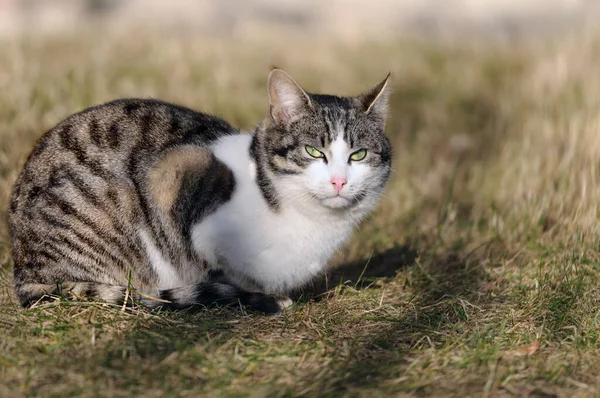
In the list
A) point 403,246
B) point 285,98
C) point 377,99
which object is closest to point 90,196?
point 285,98

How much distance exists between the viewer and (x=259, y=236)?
2.88 m

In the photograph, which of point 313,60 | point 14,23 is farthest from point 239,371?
point 14,23

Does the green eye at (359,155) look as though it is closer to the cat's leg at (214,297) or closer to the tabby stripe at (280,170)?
the tabby stripe at (280,170)

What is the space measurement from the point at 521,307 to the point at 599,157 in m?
1.62

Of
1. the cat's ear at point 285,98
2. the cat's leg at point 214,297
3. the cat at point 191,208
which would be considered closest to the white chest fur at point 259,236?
the cat at point 191,208

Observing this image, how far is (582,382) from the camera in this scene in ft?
7.88

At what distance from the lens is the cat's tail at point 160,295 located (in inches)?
110

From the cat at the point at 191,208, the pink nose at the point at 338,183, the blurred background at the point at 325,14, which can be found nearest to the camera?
the pink nose at the point at 338,183

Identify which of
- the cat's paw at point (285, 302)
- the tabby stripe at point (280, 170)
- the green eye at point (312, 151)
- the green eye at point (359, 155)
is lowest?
the cat's paw at point (285, 302)

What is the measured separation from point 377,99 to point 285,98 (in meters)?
0.41

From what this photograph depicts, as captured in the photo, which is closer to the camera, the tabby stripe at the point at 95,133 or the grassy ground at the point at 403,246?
the grassy ground at the point at 403,246

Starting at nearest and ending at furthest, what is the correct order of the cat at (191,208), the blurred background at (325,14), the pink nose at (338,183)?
1. the pink nose at (338,183)
2. the cat at (191,208)
3. the blurred background at (325,14)

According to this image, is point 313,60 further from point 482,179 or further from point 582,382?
point 582,382

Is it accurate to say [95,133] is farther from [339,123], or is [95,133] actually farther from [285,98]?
[339,123]
